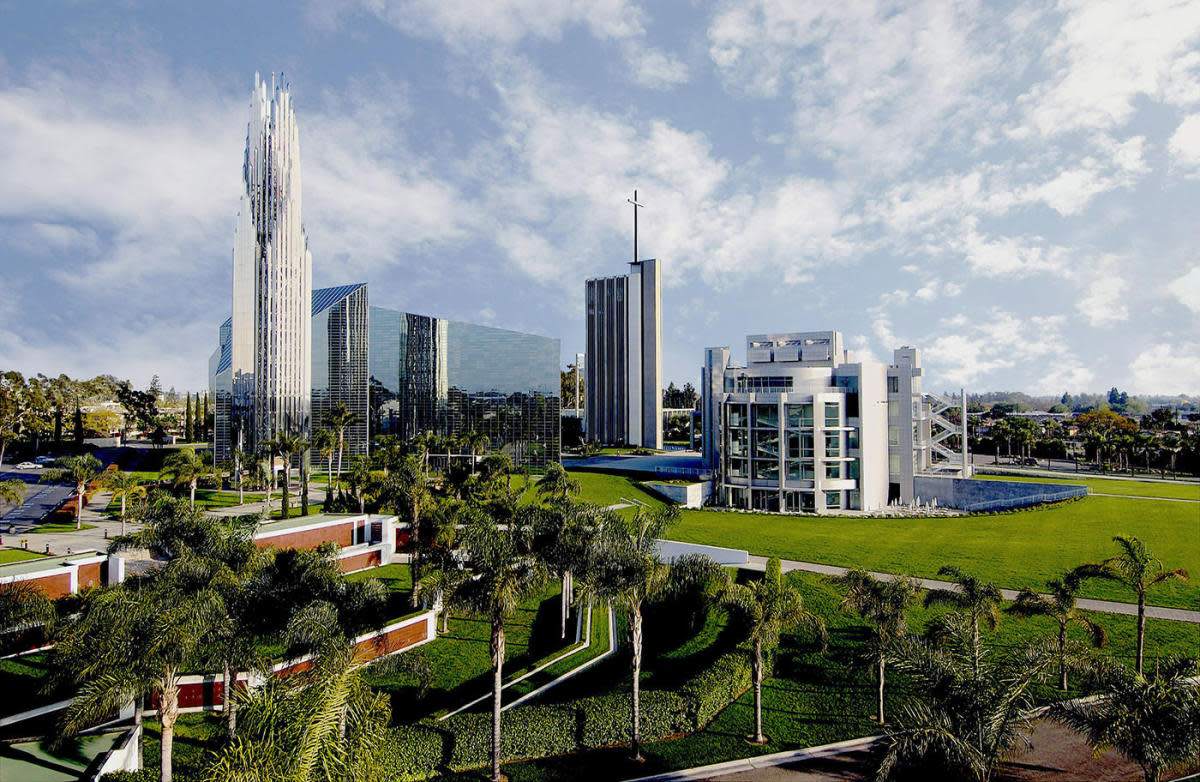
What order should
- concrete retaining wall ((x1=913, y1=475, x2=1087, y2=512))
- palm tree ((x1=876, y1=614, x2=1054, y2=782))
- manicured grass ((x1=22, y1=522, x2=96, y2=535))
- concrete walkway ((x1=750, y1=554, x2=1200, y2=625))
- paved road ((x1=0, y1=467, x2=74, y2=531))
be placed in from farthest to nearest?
concrete retaining wall ((x1=913, y1=475, x2=1087, y2=512)) < paved road ((x1=0, y1=467, x2=74, y2=531)) < manicured grass ((x1=22, y1=522, x2=96, y2=535)) < concrete walkway ((x1=750, y1=554, x2=1200, y2=625)) < palm tree ((x1=876, y1=614, x2=1054, y2=782))

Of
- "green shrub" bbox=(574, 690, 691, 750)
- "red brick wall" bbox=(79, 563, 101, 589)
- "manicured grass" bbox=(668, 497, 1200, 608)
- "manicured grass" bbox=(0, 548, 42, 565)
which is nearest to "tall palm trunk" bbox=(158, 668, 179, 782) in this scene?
"green shrub" bbox=(574, 690, 691, 750)

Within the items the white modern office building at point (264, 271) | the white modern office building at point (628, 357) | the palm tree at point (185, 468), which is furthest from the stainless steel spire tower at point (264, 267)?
the white modern office building at point (628, 357)

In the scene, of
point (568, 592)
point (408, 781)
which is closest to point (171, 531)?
point (408, 781)


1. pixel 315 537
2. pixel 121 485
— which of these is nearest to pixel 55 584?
pixel 315 537

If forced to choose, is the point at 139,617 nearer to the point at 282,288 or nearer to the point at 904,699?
the point at 904,699

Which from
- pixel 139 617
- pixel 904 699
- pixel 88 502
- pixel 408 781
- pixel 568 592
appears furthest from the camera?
pixel 88 502

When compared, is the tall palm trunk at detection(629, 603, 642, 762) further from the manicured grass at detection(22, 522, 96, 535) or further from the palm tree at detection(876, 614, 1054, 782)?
the manicured grass at detection(22, 522, 96, 535)
